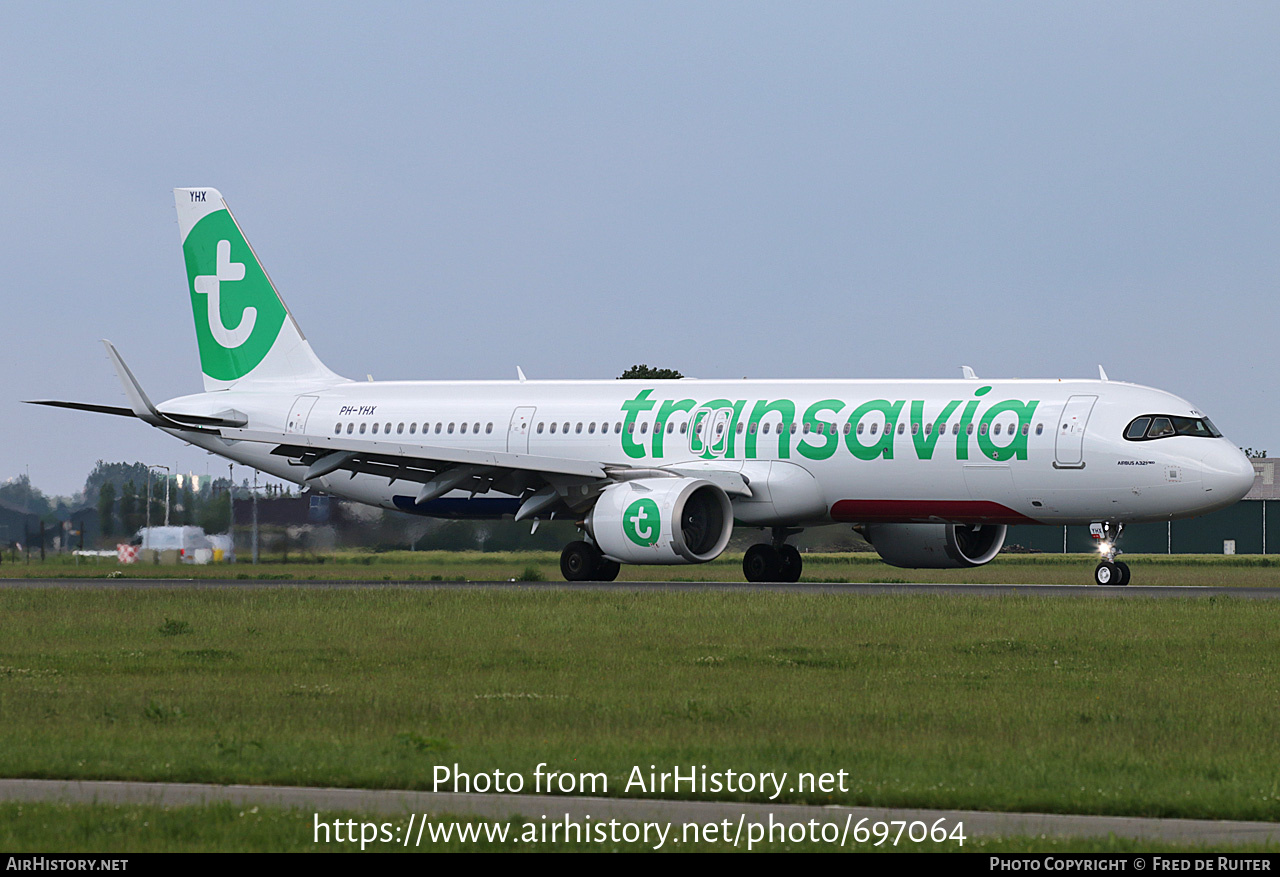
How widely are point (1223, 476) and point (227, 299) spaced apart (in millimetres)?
25048

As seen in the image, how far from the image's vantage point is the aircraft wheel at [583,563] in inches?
1497

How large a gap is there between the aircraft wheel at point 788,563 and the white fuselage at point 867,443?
2287 mm

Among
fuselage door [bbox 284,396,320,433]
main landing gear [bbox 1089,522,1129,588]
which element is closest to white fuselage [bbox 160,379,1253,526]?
main landing gear [bbox 1089,522,1129,588]

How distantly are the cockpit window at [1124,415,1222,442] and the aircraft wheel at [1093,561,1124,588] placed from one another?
263 cm

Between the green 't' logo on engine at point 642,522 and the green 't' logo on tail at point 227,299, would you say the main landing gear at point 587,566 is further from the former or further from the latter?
the green 't' logo on tail at point 227,299

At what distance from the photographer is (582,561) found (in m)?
38.1

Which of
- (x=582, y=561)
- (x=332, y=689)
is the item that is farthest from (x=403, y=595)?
(x=332, y=689)

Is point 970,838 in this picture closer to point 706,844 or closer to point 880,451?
point 706,844

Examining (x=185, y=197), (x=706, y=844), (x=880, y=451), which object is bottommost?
(x=706, y=844)

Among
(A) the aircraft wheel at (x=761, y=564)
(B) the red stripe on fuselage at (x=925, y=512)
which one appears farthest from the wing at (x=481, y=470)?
(A) the aircraft wheel at (x=761, y=564)

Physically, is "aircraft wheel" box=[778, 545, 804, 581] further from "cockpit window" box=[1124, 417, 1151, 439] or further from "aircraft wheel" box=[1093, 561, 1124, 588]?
"cockpit window" box=[1124, 417, 1151, 439]

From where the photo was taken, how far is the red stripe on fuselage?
34.8 meters

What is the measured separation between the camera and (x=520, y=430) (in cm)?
4056
